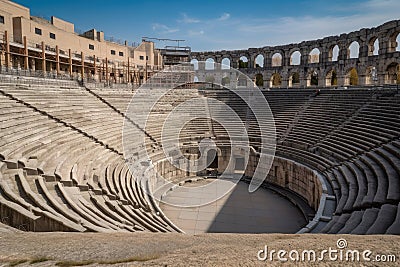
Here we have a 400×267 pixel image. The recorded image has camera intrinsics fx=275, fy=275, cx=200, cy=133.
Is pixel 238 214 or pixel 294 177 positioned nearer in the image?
pixel 238 214

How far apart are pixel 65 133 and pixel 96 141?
136cm

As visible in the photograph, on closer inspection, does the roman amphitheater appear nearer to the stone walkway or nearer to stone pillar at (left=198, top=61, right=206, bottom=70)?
the stone walkway

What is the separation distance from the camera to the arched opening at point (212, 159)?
1755 centimetres

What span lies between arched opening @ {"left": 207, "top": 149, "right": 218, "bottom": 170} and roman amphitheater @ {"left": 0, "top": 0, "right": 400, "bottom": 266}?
2.7 inches

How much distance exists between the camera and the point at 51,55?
83.2 feet

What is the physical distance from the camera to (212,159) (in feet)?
58.1

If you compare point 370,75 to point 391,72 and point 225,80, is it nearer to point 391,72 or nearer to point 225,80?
point 391,72

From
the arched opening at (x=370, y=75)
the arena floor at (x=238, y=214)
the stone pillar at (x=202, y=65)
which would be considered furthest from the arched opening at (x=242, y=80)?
the arena floor at (x=238, y=214)

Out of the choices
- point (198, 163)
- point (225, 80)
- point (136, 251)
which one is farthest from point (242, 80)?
point (136, 251)

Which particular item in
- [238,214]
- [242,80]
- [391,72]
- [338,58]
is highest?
[338,58]

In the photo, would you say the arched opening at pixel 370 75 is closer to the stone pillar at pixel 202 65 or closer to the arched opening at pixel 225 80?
the arched opening at pixel 225 80

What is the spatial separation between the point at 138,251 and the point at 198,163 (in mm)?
13733

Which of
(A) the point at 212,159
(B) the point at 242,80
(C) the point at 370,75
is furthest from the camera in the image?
(B) the point at 242,80

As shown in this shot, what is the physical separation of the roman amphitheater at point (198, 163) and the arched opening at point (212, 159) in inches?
2.7
